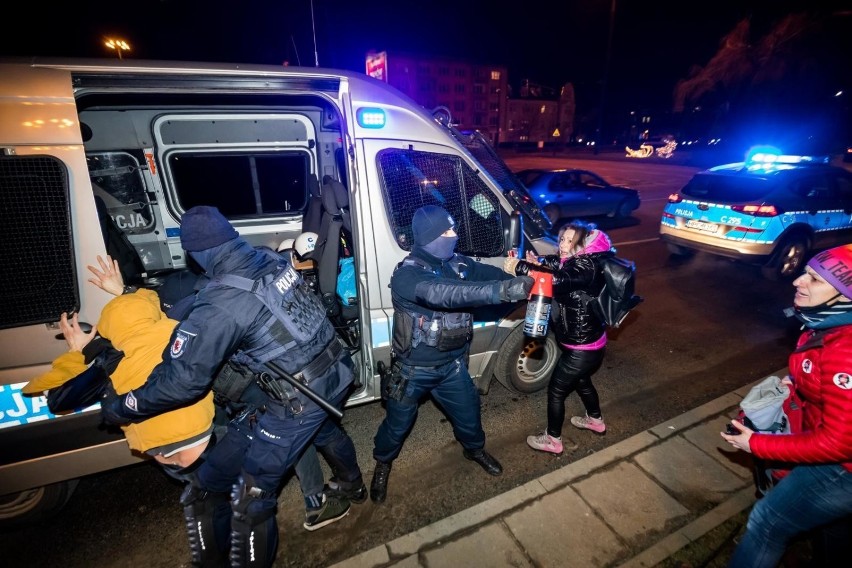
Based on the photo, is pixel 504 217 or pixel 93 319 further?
pixel 504 217

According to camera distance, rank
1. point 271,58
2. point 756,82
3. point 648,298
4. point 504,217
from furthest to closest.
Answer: point 756,82 < point 271,58 < point 648,298 < point 504,217

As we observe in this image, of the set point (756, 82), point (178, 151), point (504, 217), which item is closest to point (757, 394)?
point (504, 217)

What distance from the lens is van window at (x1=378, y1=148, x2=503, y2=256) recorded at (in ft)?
9.41

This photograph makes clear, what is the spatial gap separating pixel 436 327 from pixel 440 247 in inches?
19.7

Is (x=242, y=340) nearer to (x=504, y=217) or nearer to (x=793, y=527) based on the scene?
(x=504, y=217)

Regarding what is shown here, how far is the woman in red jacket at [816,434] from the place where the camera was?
5.03ft

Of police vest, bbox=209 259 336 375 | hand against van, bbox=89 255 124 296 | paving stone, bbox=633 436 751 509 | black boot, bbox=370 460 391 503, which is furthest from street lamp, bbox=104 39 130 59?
paving stone, bbox=633 436 751 509

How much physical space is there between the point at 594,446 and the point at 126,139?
5.38 m

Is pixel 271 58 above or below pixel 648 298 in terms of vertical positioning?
above

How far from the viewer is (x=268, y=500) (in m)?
2.22

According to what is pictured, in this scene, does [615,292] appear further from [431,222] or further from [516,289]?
[431,222]

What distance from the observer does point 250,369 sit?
214 cm

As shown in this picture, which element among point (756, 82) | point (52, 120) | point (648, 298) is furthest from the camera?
point (756, 82)

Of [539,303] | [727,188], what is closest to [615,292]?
[539,303]
